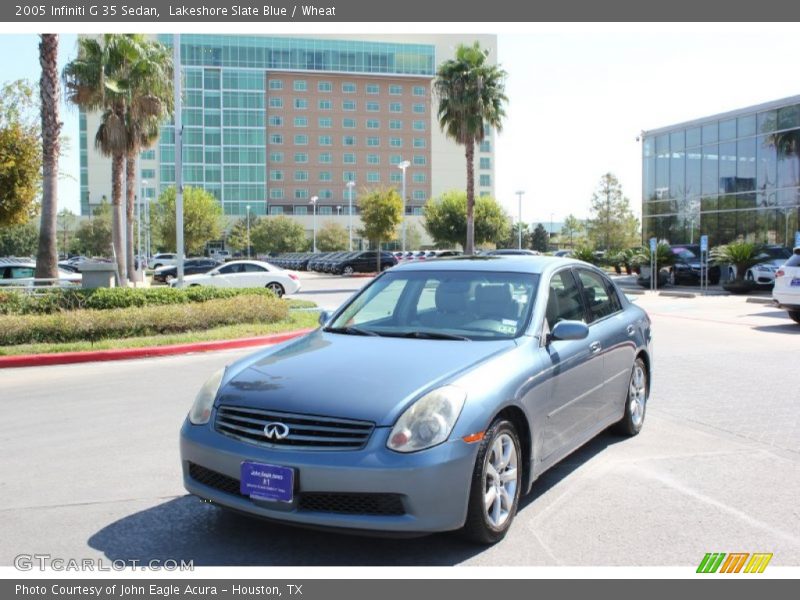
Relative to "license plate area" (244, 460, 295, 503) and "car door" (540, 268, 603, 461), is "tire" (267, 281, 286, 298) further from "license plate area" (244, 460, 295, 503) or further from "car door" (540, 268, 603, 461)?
"license plate area" (244, 460, 295, 503)

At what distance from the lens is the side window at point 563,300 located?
547 cm

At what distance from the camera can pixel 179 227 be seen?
843 inches

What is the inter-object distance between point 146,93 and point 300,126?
3089 inches

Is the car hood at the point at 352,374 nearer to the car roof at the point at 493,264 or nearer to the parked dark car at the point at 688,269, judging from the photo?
the car roof at the point at 493,264

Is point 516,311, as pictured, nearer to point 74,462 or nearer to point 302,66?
point 74,462

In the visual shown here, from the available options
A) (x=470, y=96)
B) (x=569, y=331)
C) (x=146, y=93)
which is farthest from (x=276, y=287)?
(x=569, y=331)

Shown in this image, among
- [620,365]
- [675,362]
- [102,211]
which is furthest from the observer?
[102,211]

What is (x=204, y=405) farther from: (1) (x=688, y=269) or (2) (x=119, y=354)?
(1) (x=688, y=269)

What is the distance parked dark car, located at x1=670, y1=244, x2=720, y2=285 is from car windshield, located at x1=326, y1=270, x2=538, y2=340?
29366 millimetres

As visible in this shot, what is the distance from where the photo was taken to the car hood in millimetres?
4035

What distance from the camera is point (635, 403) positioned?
6855mm

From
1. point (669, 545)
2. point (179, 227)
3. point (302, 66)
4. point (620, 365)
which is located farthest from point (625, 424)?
point (302, 66)

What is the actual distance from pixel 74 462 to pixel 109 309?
8995 mm

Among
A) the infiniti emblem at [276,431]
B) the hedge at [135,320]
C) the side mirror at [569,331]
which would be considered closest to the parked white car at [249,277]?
the hedge at [135,320]
